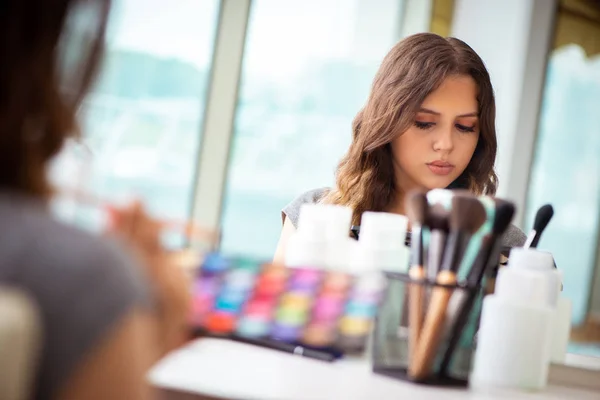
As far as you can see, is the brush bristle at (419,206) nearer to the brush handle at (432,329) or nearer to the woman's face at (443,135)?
the brush handle at (432,329)

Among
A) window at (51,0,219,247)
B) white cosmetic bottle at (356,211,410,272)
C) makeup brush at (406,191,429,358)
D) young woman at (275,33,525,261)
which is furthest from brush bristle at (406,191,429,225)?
window at (51,0,219,247)

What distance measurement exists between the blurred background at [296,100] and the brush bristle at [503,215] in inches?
19.9

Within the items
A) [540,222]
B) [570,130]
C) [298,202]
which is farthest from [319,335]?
[570,130]

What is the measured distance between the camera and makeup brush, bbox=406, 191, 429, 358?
3.24 ft

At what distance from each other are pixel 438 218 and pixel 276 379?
0.94 ft

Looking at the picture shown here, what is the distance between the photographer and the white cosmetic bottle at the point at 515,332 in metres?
1.01

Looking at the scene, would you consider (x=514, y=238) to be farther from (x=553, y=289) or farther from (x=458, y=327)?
(x=458, y=327)

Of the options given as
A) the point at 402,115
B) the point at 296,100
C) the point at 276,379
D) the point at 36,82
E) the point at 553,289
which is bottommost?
the point at 276,379

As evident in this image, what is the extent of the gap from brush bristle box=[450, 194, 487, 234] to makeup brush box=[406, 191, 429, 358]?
4 cm

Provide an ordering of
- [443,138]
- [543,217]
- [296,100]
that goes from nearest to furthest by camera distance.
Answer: [543,217] → [443,138] → [296,100]

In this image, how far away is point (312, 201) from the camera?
5.58 ft

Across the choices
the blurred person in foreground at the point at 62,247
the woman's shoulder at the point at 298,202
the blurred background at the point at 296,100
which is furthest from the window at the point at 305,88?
the blurred person in foreground at the point at 62,247

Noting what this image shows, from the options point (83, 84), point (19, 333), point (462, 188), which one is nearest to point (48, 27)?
point (83, 84)

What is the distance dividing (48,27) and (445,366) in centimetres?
65
